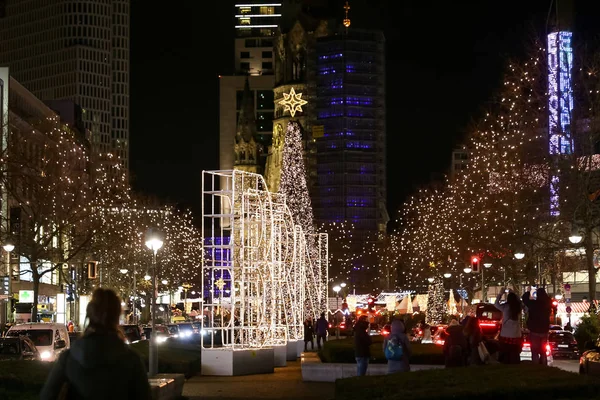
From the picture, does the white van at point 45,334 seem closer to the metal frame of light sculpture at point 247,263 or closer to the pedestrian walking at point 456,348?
the metal frame of light sculpture at point 247,263

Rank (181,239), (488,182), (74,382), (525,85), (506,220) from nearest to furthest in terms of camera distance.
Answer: (74,382) → (525,85) → (506,220) → (488,182) → (181,239)

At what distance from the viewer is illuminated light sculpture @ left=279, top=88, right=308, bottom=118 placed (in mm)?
172125

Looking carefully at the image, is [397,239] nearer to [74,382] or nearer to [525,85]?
[525,85]

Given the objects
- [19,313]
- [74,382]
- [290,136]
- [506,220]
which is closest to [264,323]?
[506,220]

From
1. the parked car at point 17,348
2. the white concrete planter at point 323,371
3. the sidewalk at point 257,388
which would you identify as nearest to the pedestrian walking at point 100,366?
the sidewalk at point 257,388

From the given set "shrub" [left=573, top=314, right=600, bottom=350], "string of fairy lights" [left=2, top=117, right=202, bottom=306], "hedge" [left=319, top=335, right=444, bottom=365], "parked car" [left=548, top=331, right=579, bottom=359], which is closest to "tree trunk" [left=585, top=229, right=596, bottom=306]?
"shrub" [left=573, top=314, right=600, bottom=350]

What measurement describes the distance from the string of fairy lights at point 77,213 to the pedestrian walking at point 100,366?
34555 millimetres

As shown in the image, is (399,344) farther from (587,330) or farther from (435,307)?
(435,307)

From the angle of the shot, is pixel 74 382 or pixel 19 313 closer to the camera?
pixel 74 382

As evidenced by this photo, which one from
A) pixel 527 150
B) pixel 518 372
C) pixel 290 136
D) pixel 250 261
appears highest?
pixel 290 136

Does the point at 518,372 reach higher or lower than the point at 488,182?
lower

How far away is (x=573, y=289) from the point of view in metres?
96.0

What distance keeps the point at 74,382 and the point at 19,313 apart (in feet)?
214

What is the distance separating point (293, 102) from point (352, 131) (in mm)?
10955
